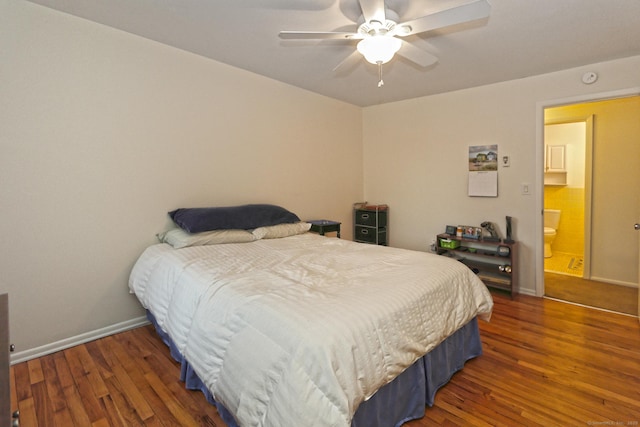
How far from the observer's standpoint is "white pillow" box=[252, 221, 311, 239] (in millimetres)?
2947

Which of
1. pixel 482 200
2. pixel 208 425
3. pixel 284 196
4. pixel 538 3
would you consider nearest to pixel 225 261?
pixel 208 425

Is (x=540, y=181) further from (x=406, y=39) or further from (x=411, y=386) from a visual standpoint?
(x=411, y=386)

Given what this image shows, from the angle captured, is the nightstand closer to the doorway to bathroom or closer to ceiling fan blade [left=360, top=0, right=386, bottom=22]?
ceiling fan blade [left=360, top=0, right=386, bottom=22]

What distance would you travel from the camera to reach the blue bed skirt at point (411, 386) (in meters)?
1.45

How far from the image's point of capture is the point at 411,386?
1.65m

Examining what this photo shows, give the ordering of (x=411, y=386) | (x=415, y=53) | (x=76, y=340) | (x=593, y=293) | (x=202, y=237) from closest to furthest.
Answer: (x=411, y=386), (x=415, y=53), (x=76, y=340), (x=202, y=237), (x=593, y=293)

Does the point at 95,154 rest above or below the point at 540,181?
above

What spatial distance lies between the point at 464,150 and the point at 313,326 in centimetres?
334

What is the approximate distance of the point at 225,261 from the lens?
2135 millimetres

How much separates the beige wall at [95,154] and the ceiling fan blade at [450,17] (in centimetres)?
192

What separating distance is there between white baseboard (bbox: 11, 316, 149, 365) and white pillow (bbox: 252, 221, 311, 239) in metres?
1.22

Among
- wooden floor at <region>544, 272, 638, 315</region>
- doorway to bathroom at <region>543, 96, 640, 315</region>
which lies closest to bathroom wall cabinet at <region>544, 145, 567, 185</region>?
doorway to bathroom at <region>543, 96, 640, 315</region>

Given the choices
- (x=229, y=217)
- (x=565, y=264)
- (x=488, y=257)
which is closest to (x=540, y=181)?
(x=488, y=257)

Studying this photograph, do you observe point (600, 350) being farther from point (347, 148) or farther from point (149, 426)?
point (347, 148)
